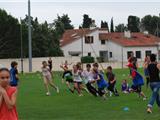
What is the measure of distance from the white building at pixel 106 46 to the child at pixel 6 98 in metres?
83.6

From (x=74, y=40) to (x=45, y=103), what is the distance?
247 ft

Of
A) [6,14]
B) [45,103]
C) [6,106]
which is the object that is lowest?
[45,103]

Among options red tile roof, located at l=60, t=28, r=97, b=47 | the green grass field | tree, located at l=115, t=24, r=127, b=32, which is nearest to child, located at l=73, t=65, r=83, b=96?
the green grass field

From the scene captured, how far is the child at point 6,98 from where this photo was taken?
624 cm

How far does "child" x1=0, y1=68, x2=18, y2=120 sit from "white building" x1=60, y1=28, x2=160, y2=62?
83647 mm

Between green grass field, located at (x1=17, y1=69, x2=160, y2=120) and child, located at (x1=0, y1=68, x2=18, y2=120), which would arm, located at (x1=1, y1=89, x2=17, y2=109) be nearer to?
child, located at (x1=0, y1=68, x2=18, y2=120)

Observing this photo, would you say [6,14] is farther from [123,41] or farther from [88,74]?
[88,74]

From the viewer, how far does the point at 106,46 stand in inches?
3716

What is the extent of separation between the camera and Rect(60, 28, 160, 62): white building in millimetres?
91375

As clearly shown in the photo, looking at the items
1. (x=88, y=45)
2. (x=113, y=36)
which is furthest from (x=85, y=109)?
(x=113, y=36)

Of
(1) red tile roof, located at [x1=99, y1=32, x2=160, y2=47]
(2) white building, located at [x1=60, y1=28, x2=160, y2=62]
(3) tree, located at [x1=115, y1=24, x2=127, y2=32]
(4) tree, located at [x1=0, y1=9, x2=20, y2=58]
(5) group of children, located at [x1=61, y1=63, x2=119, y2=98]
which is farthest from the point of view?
(3) tree, located at [x1=115, y1=24, x2=127, y2=32]

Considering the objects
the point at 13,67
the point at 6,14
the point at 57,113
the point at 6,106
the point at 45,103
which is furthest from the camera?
the point at 6,14

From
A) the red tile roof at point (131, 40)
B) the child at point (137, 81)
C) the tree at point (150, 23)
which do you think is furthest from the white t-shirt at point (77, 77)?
the tree at point (150, 23)

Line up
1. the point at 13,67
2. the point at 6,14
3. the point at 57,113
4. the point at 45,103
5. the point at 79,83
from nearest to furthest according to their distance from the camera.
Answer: the point at 57,113 → the point at 45,103 → the point at 13,67 → the point at 79,83 → the point at 6,14
